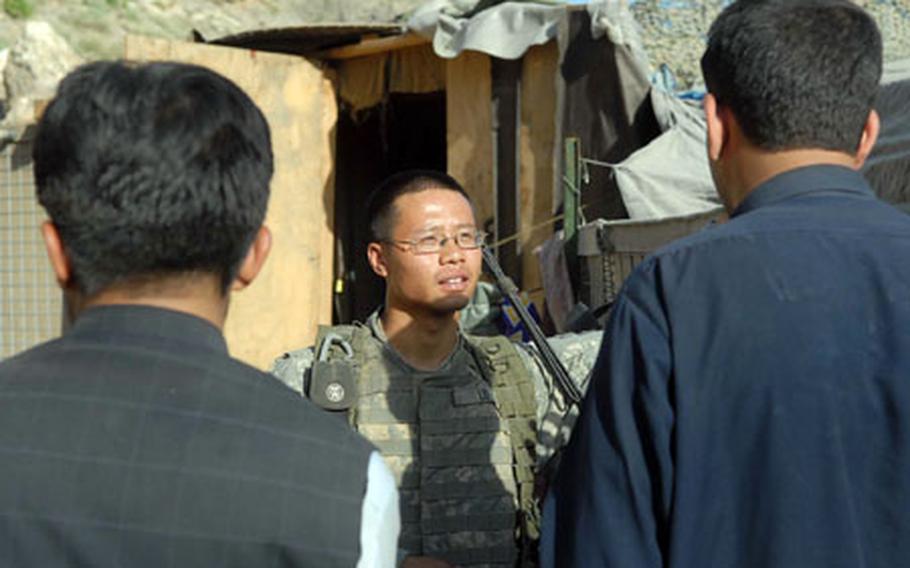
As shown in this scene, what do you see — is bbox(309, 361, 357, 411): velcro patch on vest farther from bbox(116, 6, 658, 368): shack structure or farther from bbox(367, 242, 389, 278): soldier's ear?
bbox(116, 6, 658, 368): shack structure

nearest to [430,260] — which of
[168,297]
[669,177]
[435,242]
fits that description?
[435,242]

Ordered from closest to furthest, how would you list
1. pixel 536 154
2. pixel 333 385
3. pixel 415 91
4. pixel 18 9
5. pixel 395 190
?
pixel 333 385, pixel 395 190, pixel 536 154, pixel 415 91, pixel 18 9

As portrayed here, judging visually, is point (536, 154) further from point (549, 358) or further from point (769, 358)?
point (769, 358)

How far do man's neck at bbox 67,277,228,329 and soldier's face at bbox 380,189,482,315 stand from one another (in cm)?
154

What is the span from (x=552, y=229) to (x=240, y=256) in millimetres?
5958

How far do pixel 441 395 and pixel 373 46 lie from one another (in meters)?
5.40

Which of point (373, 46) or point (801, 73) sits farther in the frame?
point (373, 46)

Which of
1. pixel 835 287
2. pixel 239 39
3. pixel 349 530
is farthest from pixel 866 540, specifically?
pixel 239 39

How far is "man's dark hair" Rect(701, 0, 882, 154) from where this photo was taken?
148 cm

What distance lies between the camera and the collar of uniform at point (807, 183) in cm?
149

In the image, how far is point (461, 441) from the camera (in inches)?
104

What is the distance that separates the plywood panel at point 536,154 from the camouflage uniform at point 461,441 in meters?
4.41

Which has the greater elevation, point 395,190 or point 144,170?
point 395,190

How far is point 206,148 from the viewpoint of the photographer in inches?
46.2
